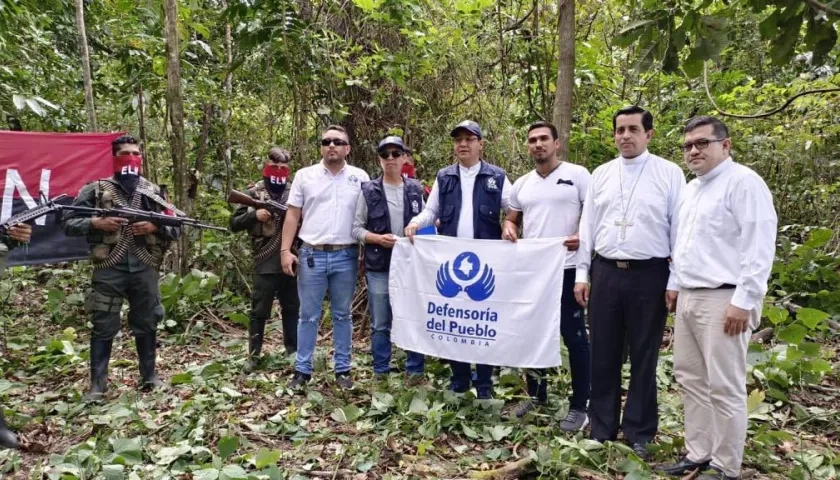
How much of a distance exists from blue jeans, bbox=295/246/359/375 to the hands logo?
2.45 ft

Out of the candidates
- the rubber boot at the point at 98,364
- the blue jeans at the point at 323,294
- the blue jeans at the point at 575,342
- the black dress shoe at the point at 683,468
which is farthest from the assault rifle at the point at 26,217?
the black dress shoe at the point at 683,468

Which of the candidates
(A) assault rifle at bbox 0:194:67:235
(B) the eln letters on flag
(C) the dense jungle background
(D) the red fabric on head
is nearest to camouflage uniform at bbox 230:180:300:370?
(D) the red fabric on head

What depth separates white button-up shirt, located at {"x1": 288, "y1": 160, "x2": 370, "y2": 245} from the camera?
4578 millimetres

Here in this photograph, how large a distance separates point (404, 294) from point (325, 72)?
3.45m

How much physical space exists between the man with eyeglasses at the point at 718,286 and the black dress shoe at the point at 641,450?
150 millimetres

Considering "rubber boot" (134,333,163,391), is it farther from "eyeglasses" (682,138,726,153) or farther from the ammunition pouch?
"eyeglasses" (682,138,726,153)

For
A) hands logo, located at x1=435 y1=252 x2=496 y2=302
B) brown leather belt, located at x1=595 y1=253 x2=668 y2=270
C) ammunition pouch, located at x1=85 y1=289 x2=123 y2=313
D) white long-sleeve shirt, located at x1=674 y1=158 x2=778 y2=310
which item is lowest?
ammunition pouch, located at x1=85 y1=289 x2=123 y2=313

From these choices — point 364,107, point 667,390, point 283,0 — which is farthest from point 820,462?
point 283,0

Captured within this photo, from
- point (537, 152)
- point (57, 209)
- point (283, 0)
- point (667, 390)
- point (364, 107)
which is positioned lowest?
point (667, 390)

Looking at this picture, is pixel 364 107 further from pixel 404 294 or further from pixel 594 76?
pixel 404 294

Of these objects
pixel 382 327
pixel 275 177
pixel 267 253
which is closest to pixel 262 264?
pixel 267 253

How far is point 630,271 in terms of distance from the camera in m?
3.44

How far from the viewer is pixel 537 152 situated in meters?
3.85

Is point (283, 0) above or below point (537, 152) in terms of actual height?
above
